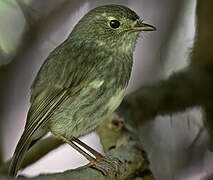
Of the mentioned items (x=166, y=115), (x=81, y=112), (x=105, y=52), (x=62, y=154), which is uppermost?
(x=105, y=52)

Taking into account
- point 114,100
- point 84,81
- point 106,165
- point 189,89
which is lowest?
point 189,89

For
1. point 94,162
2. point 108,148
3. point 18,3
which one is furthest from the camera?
point 18,3

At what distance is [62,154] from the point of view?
16.8ft

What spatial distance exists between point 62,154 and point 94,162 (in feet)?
6.59

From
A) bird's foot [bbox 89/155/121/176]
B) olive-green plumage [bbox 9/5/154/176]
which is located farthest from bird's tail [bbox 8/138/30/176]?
bird's foot [bbox 89/155/121/176]

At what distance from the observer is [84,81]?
3.24 meters

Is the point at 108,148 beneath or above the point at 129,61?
beneath

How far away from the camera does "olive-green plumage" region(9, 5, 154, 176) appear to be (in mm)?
3209

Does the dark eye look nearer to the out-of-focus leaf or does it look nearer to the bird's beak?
the bird's beak

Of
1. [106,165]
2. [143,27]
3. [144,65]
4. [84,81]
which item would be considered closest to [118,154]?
[106,165]

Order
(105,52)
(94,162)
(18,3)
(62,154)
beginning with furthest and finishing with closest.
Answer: (62,154), (18,3), (105,52), (94,162)

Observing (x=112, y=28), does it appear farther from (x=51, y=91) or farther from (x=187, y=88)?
(x=187, y=88)

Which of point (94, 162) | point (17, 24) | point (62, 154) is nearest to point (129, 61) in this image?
point (94, 162)

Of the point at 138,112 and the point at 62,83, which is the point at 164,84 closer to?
the point at 138,112
